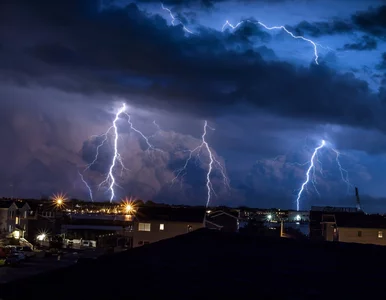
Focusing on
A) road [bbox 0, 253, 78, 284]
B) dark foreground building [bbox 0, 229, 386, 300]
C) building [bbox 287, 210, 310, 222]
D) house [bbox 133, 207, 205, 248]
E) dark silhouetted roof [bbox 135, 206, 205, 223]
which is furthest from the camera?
building [bbox 287, 210, 310, 222]

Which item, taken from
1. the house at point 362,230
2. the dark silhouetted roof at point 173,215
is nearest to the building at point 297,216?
the house at point 362,230

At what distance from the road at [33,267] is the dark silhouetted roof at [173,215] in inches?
302

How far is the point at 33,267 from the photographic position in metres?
47.9

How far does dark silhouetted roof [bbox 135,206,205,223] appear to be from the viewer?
54834 mm

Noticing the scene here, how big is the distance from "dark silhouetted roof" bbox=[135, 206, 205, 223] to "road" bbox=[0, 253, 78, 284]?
7.68m

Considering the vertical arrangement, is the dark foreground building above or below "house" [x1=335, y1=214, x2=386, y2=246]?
below

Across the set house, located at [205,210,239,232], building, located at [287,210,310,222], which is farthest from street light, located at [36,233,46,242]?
building, located at [287,210,310,222]

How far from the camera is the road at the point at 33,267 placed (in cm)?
4109

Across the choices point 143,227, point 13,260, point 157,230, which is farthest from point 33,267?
point 157,230

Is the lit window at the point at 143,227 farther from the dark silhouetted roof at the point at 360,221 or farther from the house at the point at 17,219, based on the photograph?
the house at the point at 17,219

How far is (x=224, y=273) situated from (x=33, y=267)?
Result: 42.2m

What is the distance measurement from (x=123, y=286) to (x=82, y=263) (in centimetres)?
137

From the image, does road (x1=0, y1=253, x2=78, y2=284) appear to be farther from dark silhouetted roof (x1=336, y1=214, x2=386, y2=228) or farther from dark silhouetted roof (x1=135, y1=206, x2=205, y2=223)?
dark silhouetted roof (x1=336, y1=214, x2=386, y2=228)

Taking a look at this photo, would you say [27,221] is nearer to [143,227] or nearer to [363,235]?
[143,227]
